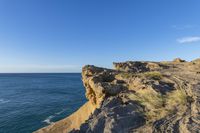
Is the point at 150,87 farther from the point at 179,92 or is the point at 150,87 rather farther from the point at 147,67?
the point at 147,67

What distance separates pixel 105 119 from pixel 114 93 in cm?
873

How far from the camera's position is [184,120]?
17172 millimetres

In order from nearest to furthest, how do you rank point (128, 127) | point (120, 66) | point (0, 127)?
point (128, 127) → point (120, 66) → point (0, 127)

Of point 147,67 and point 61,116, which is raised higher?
point 147,67

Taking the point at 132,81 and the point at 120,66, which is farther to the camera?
the point at 120,66

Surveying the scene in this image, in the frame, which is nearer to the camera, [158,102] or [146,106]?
[146,106]

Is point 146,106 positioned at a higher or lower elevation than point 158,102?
lower

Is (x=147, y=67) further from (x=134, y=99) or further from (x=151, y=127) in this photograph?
(x=151, y=127)

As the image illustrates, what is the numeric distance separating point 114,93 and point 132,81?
10.9ft

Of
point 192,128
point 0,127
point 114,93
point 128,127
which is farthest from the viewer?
point 0,127

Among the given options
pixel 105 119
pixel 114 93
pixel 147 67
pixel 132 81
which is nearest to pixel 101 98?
pixel 114 93

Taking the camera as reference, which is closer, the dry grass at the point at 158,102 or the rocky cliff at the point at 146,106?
the rocky cliff at the point at 146,106

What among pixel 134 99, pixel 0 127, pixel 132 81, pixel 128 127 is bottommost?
pixel 0 127

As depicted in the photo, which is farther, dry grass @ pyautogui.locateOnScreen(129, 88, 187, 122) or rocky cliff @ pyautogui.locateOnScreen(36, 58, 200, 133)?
dry grass @ pyautogui.locateOnScreen(129, 88, 187, 122)
